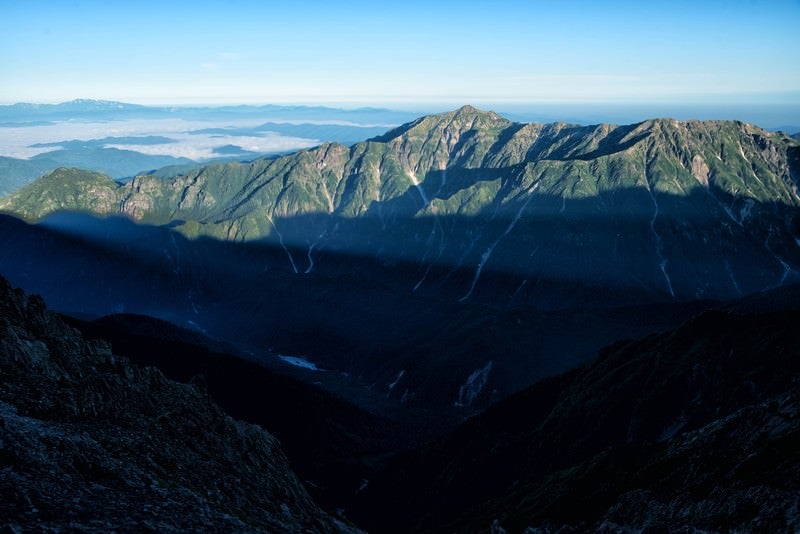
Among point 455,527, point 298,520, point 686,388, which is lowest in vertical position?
point 455,527

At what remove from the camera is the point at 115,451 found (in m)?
66.2

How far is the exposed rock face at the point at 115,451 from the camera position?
5100cm

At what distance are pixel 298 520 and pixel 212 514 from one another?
29273 mm

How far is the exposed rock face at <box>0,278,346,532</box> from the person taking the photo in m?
51.0

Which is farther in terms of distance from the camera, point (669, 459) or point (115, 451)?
point (669, 459)

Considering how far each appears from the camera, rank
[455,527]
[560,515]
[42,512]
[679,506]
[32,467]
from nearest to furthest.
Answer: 1. [42,512]
2. [32,467]
3. [679,506]
4. [560,515]
5. [455,527]

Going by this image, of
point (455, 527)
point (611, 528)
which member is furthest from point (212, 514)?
point (455, 527)

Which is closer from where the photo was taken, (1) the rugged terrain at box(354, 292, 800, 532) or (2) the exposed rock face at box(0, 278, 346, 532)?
(2) the exposed rock face at box(0, 278, 346, 532)

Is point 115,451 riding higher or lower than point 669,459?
higher

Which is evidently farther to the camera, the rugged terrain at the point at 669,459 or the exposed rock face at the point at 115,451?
the rugged terrain at the point at 669,459

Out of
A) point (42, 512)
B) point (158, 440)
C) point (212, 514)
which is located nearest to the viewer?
point (42, 512)

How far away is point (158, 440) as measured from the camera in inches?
3145

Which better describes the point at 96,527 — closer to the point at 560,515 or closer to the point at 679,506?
the point at 679,506

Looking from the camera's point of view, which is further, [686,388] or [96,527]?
[686,388]
